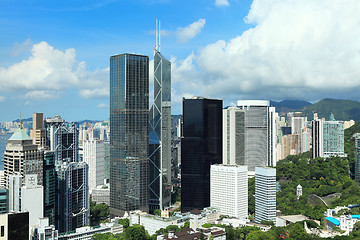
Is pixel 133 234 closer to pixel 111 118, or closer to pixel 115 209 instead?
pixel 115 209

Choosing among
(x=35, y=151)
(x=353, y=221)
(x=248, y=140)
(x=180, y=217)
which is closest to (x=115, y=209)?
(x=180, y=217)

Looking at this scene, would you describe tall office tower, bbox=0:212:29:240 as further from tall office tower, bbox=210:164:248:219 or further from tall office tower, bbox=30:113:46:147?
tall office tower, bbox=30:113:46:147

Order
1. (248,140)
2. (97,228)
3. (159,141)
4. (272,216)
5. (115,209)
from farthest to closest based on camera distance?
1. (248,140)
2. (159,141)
3. (115,209)
4. (272,216)
5. (97,228)

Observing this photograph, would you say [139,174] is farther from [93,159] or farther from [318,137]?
[318,137]

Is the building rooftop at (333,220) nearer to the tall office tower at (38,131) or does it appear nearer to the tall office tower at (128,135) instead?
the tall office tower at (128,135)

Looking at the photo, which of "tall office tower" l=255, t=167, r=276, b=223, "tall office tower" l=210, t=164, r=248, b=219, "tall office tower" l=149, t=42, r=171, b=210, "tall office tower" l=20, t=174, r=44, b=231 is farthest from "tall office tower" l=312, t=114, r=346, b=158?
"tall office tower" l=20, t=174, r=44, b=231
